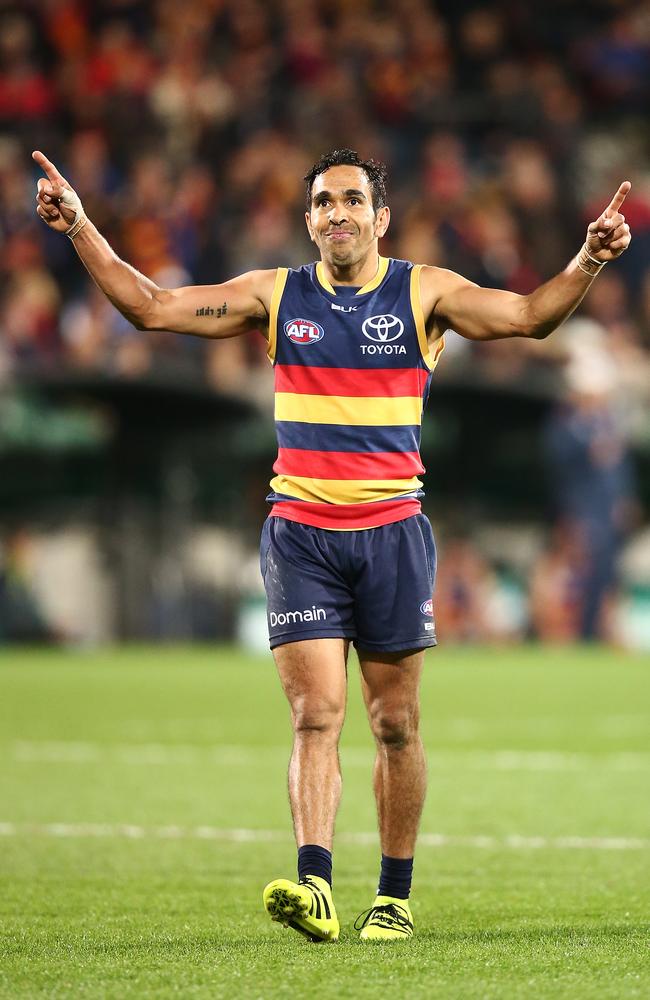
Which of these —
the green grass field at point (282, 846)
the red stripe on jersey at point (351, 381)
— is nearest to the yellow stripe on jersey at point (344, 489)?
the red stripe on jersey at point (351, 381)

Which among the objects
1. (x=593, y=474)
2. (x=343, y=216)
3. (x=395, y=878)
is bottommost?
(x=395, y=878)

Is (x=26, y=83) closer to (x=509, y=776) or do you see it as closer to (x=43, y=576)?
(x=43, y=576)

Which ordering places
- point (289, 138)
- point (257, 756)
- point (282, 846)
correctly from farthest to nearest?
point (289, 138)
point (257, 756)
point (282, 846)

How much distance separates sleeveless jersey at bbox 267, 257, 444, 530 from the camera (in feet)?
18.4

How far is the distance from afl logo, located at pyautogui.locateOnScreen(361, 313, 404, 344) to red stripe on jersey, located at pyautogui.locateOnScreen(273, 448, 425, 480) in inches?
14.7

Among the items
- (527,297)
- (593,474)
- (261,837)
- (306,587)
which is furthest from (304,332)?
(593,474)

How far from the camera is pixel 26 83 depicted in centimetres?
2328

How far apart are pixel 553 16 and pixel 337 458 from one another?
862 inches

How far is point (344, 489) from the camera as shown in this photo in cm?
559

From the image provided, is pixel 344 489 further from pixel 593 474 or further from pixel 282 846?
pixel 593 474

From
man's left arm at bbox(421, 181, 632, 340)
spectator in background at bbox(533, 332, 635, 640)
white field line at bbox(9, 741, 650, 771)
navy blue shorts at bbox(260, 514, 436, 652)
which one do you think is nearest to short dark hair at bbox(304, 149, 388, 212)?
man's left arm at bbox(421, 181, 632, 340)

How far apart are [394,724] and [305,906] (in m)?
0.78

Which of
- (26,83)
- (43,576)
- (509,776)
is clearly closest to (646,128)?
(26,83)

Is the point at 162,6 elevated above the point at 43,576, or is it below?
above
